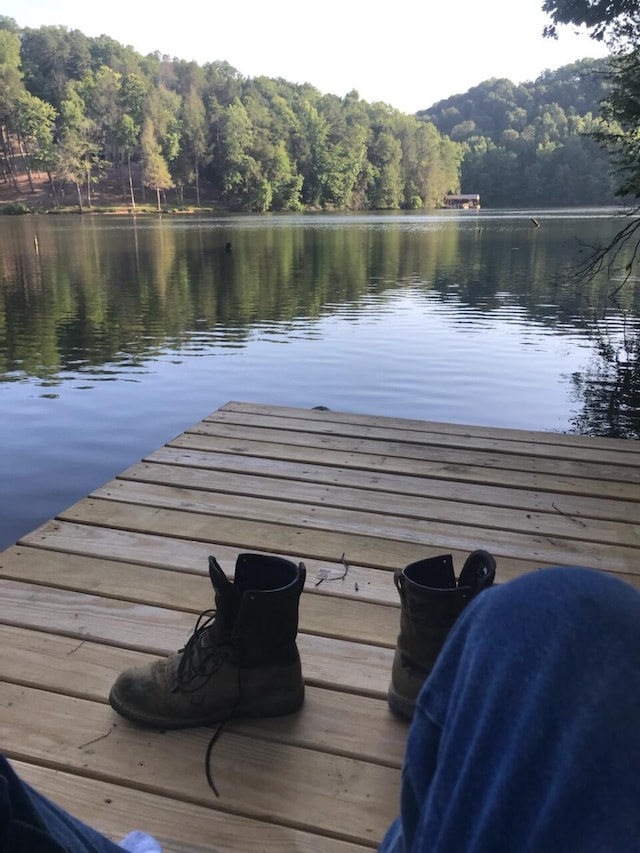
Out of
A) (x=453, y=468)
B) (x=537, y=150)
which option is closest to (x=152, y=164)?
(x=537, y=150)

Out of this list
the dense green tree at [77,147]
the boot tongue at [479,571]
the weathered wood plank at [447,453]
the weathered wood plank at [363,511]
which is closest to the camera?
the boot tongue at [479,571]

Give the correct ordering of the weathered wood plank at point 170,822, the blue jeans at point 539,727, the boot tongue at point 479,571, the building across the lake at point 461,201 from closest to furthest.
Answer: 1. the blue jeans at point 539,727
2. the weathered wood plank at point 170,822
3. the boot tongue at point 479,571
4. the building across the lake at point 461,201

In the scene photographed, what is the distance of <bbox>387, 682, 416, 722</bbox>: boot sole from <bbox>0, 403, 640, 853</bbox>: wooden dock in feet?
0.13

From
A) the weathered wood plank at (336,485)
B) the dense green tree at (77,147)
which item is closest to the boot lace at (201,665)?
the weathered wood plank at (336,485)

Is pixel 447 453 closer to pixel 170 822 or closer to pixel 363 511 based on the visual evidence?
pixel 363 511

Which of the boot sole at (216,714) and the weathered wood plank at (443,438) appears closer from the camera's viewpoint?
the boot sole at (216,714)

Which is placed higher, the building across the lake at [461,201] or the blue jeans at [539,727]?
the building across the lake at [461,201]

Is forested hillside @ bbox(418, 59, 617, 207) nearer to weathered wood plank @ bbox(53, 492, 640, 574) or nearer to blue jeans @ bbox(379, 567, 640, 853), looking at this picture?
weathered wood plank @ bbox(53, 492, 640, 574)

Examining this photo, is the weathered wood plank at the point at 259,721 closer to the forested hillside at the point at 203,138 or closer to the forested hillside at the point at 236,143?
the forested hillside at the point at 236,143

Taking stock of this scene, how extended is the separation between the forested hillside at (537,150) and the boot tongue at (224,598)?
84503mm

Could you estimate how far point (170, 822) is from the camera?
1.43m

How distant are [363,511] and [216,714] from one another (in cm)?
141

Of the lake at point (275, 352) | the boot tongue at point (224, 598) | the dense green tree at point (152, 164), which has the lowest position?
the lake at point (275, 352)

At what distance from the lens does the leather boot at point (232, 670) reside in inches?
64.9
